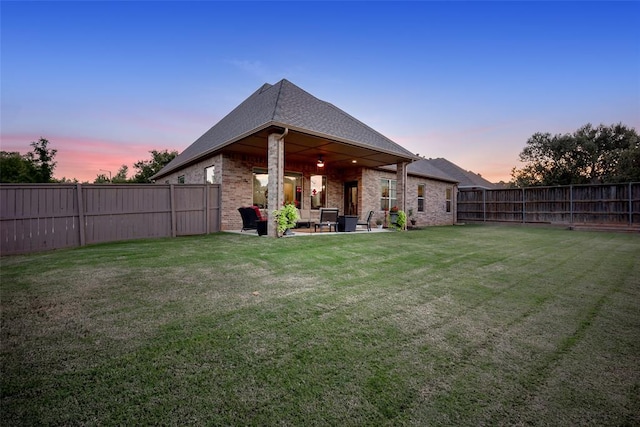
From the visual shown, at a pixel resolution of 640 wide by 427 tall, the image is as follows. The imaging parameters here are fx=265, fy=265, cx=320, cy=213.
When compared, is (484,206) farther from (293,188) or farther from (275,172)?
(275,172)

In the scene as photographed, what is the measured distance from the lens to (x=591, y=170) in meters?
25.9

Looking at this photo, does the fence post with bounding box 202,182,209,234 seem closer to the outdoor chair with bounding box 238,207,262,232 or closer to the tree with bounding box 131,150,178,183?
the outdoor chair with bounding box 238,207,262,232

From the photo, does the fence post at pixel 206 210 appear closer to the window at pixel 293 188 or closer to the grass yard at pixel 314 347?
the window at pixel 293 188

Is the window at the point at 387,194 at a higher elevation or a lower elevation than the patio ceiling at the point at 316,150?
lower

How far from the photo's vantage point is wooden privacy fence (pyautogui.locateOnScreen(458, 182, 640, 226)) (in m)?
14.6

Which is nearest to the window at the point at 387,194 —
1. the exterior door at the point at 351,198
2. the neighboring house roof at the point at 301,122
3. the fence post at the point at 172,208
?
the exterior door at the point at 351,198

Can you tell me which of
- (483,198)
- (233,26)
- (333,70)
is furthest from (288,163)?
(483,198)

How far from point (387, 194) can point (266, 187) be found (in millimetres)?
8022

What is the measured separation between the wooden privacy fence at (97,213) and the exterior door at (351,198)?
24.5 feet

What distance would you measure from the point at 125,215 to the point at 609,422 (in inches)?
429

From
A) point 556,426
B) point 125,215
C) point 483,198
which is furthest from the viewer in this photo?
point 483,198

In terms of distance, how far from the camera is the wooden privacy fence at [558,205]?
48.1 ft

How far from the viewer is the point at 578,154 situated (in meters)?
26.2

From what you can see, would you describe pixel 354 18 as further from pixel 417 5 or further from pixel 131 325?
pixel 131 325
